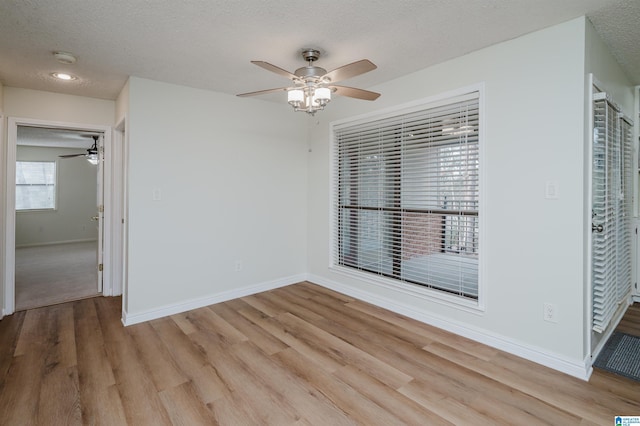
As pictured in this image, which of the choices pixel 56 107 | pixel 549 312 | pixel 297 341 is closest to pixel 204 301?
pixel 297 341

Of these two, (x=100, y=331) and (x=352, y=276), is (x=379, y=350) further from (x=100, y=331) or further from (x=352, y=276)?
(x=100, y=331)

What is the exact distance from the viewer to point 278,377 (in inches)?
91.0

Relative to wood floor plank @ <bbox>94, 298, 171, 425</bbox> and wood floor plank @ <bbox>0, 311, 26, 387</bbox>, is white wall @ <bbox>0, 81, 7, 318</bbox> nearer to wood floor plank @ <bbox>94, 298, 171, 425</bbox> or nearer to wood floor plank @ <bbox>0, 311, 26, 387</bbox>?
wood floor plank @ <bbox>0, 311, 26, 387</bbox>

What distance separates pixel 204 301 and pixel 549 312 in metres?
3.37

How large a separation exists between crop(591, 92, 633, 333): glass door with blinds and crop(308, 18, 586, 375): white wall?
22 centimetres

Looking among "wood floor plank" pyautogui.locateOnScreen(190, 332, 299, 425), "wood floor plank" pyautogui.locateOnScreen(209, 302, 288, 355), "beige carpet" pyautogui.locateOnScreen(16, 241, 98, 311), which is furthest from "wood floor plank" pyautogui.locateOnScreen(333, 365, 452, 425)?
"beige carpet" pyautogui.locateOnScreen(16, 241, 98, 311)

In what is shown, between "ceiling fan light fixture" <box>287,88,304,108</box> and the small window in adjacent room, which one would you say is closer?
"ceiling fan light fixture" <box>287,88,304,108</box>

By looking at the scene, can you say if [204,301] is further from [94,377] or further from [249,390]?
[249,390]

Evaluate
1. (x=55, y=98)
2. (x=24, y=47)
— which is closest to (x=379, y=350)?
(x=24, y=47)

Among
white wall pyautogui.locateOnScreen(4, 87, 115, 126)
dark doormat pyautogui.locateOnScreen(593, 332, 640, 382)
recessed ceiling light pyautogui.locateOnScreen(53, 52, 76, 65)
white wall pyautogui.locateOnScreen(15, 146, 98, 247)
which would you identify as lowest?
dark doormat pyautogui.locateOnScreen(593, 332, 640, 382)

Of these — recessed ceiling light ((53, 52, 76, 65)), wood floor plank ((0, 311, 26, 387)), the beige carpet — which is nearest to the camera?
wood floor plank ((0, 311, 26, 387))

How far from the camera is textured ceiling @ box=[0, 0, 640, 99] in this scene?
2072mm

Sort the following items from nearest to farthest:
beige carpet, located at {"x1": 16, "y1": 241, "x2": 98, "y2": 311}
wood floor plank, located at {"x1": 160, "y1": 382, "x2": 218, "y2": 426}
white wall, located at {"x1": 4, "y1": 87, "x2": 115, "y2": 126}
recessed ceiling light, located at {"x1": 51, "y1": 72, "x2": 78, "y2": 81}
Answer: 1. wood floor plank, located at {"x1": 160, "y1": 382, "x2": 218, "y2": 426}
2. recessed ceiling light, located at {"x1": 51, "y1": 72, "x2": 78, "y2": 81}
3. white wall, located at {"x1": 4, "y1": 87, "x2": 115, "y2": 126}
4. beige carpet, located at {"x1": 16, "y1": 241, "x2": 98, "y2": 311}

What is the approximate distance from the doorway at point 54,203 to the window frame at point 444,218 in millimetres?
4270
